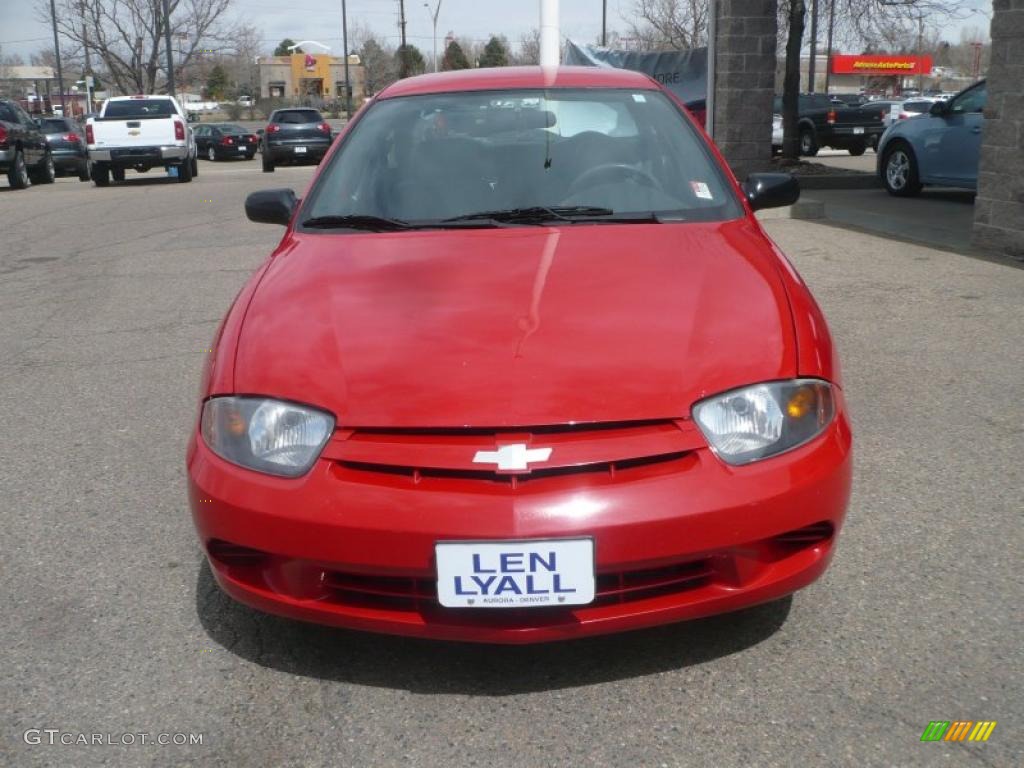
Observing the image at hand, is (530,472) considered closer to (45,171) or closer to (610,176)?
(610,176)

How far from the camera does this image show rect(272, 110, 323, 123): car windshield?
27.0 metres

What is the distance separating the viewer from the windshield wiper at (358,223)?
11.4 ft

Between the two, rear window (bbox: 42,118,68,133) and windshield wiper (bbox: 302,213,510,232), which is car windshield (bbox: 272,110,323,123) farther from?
windshield wiper (bbox: 302,213,510,232)

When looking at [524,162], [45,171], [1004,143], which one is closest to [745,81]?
[1004,143]

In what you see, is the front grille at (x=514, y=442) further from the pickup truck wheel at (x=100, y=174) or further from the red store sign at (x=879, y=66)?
the red store sign at (x=879, y=66)

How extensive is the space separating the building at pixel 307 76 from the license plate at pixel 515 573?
3784 inches

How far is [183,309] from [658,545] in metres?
6.01

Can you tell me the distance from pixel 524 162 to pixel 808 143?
2356 cm

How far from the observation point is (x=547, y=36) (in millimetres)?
13242

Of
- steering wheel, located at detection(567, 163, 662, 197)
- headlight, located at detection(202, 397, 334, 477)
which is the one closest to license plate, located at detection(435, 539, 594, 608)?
headlight, located at detection(202, 397, 334, 477)

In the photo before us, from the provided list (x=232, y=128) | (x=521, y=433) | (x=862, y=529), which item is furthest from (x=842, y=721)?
(x=232, y=128)

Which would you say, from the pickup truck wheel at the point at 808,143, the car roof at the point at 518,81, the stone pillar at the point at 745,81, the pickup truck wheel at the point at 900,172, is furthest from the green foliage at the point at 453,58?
the car roof at the point at 518,81

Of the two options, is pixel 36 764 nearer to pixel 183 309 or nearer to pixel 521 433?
pixel 521 433

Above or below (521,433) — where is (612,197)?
above
